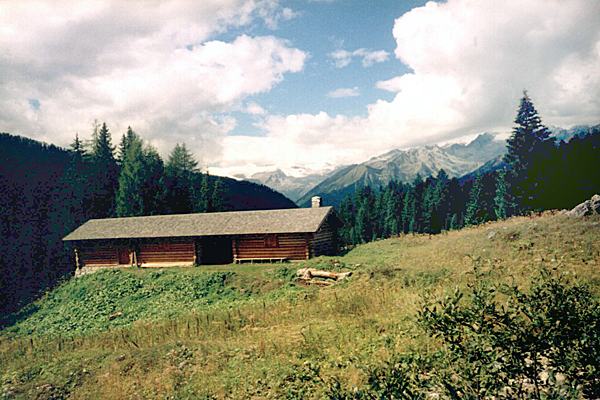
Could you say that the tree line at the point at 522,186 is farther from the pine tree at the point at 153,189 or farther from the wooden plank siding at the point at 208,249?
the pine tree at the point at 153,189

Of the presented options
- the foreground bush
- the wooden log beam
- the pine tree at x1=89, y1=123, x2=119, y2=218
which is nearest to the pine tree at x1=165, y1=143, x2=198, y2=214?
the pine tree at x1=89, y1=123, x2=119, y2=218

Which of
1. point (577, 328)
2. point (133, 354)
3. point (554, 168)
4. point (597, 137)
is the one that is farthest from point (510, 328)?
point (597, 137)

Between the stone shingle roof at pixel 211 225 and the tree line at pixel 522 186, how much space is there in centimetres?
2935

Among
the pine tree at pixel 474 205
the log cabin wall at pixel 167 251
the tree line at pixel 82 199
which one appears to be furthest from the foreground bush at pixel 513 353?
the pine tree at pixel 474 205

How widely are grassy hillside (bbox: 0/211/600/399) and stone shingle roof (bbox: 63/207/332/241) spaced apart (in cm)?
512

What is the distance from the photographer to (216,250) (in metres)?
33.8

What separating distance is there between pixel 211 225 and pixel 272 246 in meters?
6.45

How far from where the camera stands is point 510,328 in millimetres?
4184

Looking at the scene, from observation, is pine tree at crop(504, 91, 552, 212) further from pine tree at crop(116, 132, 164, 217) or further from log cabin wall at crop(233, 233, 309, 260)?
pine tree at crop(116, 132, 164, 217)

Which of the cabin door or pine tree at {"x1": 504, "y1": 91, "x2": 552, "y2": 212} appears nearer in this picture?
the cabin door

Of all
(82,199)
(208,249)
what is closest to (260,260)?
(208,249)

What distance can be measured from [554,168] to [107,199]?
5983 cm

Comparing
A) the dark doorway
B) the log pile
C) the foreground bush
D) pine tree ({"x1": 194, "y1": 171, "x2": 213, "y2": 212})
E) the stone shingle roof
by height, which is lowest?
the log pile

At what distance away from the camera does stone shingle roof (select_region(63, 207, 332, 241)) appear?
29328 millimetres
